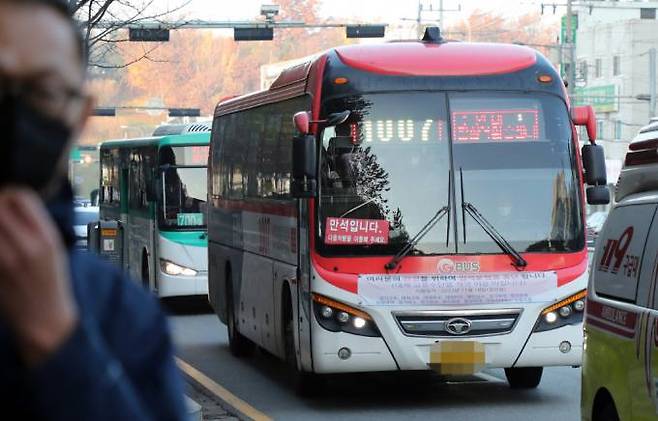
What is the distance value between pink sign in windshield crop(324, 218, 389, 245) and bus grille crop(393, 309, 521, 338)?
0.64 m

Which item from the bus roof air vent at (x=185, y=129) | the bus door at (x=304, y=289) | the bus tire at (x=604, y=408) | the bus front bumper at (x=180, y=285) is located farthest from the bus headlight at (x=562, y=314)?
the bus roof air vent at (x=185, y=129)

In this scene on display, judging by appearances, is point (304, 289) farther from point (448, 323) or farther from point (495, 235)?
point (495, 235)

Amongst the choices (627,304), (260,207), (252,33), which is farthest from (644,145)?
(252,33)

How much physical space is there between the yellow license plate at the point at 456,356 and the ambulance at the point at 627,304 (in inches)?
145

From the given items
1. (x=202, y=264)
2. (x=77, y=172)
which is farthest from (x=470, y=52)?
(x=77, y=172)

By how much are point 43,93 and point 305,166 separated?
10650 mm

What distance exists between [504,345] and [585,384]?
4.14 meters

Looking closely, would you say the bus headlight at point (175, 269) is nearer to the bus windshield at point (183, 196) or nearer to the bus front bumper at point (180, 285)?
the bus front bumper at point (180, 285)

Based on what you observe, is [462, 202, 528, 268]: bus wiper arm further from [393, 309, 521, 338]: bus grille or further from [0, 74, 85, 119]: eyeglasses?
[0, 74, 85, 119]: eyeglasses

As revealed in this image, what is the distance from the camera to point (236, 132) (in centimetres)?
1747

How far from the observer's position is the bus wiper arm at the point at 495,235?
12.6 m

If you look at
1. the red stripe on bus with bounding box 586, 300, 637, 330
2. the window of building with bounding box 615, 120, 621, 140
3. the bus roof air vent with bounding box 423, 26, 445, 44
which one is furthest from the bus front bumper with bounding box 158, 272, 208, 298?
the window of building with bounding box 615, 120, 621, 140

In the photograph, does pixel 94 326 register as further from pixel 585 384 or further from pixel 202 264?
pixel 202 264

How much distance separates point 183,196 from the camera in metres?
23.8
